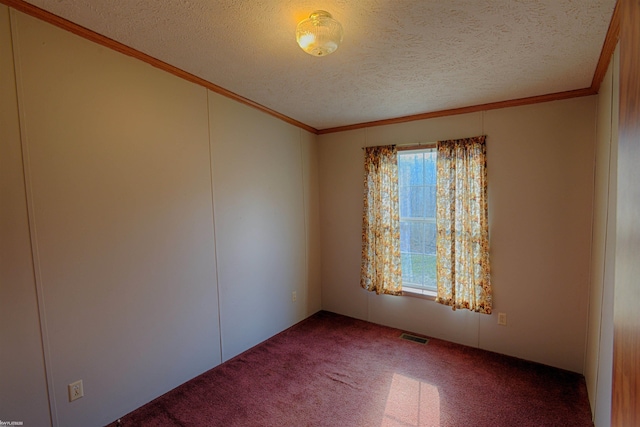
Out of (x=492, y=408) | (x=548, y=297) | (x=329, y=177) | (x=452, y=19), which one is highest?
(x=452, y=19)

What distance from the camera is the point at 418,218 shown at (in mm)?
3377

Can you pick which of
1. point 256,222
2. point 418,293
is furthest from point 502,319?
point 256,222

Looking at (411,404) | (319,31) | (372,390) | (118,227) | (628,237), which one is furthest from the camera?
(372,390)

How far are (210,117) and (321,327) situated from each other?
253 centimetres

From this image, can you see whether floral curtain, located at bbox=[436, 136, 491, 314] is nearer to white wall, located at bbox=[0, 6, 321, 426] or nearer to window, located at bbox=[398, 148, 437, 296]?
window, located at bbox=[398, 148, 437, 296]

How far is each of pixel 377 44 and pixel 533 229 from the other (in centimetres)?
216

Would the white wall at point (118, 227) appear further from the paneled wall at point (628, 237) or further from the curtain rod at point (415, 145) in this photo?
the paneled wall at point (628, 237)

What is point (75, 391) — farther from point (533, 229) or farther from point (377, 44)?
point (533, 229)

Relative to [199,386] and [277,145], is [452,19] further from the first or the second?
[199,386]

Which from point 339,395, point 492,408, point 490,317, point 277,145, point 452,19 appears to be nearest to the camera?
point 452,19

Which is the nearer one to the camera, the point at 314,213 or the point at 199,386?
the point at 199,386

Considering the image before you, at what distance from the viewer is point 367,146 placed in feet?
11.8

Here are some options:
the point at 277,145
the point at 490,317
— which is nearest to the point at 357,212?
the point at 277,145

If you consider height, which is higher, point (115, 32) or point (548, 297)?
point (115, 32)
